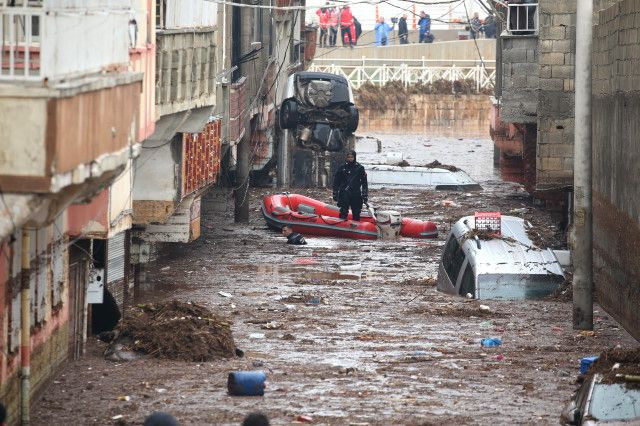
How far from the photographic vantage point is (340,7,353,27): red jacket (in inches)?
2963

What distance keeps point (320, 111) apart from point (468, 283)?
22569 mm

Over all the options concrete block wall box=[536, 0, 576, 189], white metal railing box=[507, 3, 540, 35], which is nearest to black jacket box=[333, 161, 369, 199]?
white metal railing box=[507, 3, 540, 35]

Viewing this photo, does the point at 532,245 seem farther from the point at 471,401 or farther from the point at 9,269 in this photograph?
the point at 9,269

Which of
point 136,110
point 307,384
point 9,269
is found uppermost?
point 136,110

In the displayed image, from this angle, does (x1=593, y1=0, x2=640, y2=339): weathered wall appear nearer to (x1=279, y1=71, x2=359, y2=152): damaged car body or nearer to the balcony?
the balcony

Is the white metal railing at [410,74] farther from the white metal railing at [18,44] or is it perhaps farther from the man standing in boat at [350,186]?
the white metal railing at [18,44]

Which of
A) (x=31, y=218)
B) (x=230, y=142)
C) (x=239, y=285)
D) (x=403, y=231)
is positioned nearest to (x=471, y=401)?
(x=31, y=218)

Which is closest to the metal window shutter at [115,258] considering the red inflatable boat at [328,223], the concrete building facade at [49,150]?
the concrete building facade at [49,150]

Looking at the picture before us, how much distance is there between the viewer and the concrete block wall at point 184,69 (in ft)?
69.4

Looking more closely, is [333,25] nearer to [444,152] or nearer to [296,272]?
[444,152]

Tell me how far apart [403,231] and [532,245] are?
12.8 meters

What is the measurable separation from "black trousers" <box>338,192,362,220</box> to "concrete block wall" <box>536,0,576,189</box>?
6382mm

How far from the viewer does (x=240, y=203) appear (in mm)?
37531

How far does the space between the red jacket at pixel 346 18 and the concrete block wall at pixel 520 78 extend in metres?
43.7
